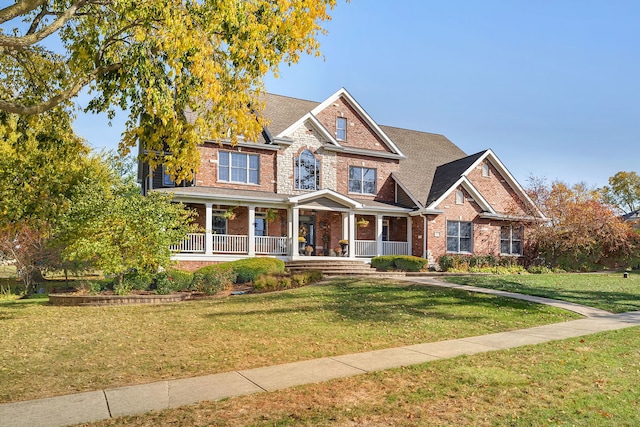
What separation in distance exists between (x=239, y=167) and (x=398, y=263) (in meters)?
9.97

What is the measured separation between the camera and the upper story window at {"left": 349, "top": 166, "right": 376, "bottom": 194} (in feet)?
96.4

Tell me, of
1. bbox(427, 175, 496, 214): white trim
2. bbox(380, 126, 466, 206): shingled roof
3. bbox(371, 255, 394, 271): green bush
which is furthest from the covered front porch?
bbox(380, 126, 466, 206): shingled roof

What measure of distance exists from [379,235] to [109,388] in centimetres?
2266

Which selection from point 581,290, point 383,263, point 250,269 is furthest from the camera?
point 383,263

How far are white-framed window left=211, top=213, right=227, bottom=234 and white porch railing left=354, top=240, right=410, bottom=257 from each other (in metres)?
7.50

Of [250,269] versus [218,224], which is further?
[218,224]

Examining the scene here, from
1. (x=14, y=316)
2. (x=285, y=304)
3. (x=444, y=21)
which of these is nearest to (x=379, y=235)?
(x=285, y=304)

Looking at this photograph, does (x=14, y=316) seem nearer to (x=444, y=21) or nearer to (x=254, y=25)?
(x=254, y=25)

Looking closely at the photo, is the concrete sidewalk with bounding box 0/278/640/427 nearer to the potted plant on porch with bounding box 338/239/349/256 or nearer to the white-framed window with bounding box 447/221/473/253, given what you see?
the potted plant on porch with bounding box 338/239/349/256

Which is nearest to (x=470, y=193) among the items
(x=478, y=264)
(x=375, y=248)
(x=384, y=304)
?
(x=478, y=264)

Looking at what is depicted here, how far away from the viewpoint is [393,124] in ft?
120

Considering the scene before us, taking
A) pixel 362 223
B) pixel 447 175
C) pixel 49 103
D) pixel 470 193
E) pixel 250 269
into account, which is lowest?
pixel 250 269

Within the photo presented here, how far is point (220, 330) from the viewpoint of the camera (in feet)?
34.2

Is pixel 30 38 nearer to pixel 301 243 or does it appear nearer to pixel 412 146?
pixel 301 243
